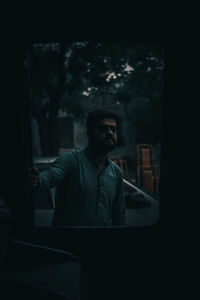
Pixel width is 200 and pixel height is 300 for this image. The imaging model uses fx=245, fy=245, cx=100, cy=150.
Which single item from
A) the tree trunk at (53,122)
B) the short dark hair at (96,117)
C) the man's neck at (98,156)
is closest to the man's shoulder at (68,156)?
the man's neck at (98,156)

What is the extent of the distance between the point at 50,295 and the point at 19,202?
47cm

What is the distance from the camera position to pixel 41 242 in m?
1.32

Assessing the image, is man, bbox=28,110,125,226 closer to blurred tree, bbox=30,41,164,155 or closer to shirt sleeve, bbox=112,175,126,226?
shirt sleeve, bbox=112,175,126,226

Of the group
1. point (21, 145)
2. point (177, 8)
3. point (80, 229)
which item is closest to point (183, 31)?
point (177, 8)

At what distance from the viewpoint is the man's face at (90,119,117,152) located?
5.43 feet

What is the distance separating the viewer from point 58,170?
1.62 meters

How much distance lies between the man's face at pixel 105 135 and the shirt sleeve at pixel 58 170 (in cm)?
22

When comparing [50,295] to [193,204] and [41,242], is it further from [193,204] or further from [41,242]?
[193,204]

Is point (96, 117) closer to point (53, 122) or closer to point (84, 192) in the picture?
point (84, 192)

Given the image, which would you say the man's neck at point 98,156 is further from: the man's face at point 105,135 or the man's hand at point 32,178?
the man's hand at point 32,178

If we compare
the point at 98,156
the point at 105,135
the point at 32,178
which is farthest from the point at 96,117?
the point at 32,178

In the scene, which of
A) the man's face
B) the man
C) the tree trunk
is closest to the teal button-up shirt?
the man

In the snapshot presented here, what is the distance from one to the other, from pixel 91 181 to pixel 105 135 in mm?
328

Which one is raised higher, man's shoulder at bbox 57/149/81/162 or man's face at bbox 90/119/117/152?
man's face at bbox 90/119/117/152
